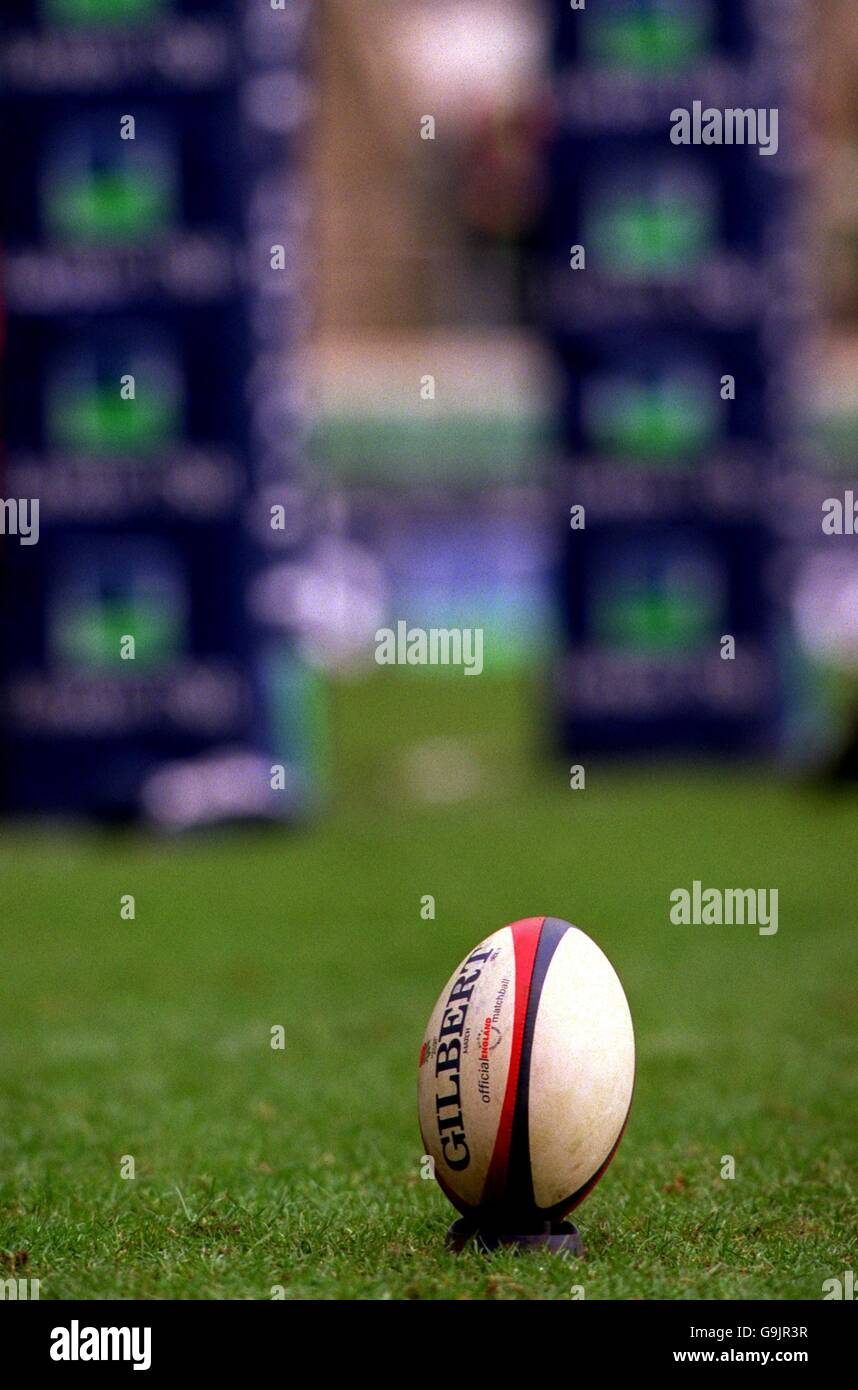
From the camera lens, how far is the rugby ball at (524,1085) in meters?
5.06

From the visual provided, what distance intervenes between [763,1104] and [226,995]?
144 inches

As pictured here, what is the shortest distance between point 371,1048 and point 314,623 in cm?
1366

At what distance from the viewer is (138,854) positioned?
17.4 m

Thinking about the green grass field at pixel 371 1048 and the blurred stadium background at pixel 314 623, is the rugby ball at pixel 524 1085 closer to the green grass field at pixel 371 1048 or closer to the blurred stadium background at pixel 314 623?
the green grass field at pixel 371 1048

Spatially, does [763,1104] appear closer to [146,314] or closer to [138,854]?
[138,854]

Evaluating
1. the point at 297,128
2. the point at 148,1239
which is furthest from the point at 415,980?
the point at 297,128

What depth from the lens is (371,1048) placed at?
8852 mm

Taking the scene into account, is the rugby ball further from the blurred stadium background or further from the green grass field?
the blurred stadium background

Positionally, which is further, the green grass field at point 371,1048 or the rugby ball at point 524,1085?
the green grass field at point 371,1048

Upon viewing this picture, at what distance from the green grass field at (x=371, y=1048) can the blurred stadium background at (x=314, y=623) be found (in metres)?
0.06

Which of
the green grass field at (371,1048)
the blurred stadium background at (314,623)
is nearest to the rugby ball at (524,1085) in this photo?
the green grass field at (371,1048)

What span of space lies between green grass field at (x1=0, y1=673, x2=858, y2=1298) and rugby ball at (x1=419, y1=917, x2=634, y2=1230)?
0.62 feet

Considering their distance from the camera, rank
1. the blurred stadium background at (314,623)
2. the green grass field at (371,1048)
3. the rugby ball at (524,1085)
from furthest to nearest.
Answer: the blurred stadium background at (314,623) → the green grass field at (371,1048) → the rugby ball at (524,1085)
